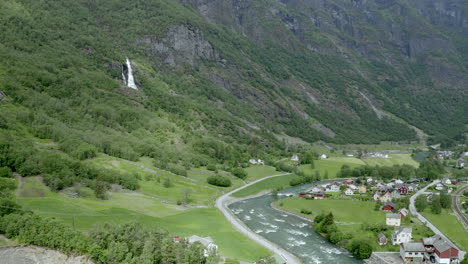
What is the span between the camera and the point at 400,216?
286 ft

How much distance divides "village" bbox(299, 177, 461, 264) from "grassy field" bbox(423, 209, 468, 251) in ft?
9.55

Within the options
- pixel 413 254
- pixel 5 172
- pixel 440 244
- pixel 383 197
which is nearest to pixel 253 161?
pixel 383 197

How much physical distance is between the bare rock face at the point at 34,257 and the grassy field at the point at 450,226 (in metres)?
63.2

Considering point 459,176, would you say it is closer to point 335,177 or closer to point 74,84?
point 335,177

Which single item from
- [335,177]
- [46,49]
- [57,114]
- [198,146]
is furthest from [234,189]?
[46,49]

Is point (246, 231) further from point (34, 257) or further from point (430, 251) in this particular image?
point (34, 257)

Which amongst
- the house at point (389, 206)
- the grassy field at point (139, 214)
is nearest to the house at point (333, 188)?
the house at point (389, 206)

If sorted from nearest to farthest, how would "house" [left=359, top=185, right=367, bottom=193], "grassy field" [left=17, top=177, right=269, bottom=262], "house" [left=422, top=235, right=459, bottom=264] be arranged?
"house" [left=422, top=235, right=459, bottom=264]
"grassy field" [left=17, top=177, right=269, bottom=262]
"house" [left=359, top=185, right=367, bottom=193]

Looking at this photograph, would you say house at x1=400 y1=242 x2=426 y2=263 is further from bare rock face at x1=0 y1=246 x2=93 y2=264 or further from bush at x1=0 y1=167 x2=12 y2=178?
bush at x1=0 y1=167 x2=12 y2=178

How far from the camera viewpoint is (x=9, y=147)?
90.0 metres

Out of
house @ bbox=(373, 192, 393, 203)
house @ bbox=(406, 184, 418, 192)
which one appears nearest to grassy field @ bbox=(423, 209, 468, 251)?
house @ bbox=(373, 192, 393, 203)

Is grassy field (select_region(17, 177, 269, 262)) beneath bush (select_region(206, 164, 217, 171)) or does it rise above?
beneath

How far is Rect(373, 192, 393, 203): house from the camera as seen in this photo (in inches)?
4395

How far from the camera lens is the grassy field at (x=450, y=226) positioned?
77438 millimetres
